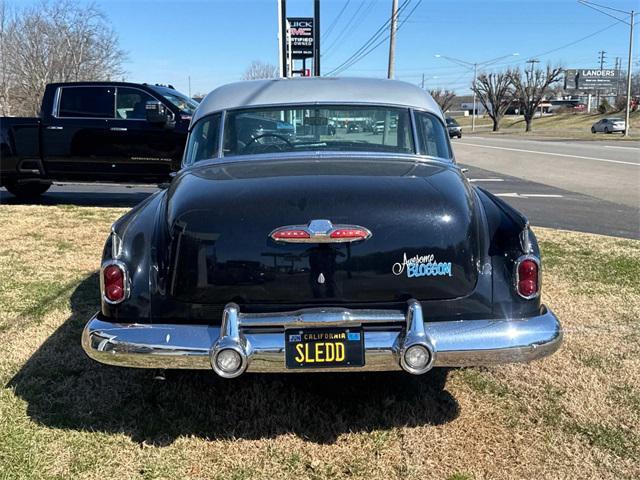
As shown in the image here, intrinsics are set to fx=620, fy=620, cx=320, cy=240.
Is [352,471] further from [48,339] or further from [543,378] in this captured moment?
[48,339]

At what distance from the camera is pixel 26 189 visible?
1089cm

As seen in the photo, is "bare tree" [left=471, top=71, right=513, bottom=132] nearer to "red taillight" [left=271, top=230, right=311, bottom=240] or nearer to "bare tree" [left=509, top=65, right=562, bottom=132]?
"bare tree" [left=509, top=65, right=562, bottom=132]

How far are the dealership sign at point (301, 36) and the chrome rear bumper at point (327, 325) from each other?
2687 cm

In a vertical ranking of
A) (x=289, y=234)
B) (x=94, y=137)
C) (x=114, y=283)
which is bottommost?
(x=114, y=283)

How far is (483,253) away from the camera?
10.0 feet

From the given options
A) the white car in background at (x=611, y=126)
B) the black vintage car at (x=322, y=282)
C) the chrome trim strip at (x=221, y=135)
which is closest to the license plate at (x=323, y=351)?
the black vintage car at (x=322, y=282)

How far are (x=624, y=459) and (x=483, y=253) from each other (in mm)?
1200

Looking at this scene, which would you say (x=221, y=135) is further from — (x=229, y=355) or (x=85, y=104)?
(x=85, y=104)

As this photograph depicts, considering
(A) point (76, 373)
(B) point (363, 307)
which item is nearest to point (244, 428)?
(B) point (363, 307)

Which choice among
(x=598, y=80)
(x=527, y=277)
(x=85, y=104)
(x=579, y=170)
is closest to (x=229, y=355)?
(x=527, y=277)

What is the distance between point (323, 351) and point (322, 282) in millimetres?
325

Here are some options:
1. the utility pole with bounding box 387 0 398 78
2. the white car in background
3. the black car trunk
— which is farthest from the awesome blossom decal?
the white car in background

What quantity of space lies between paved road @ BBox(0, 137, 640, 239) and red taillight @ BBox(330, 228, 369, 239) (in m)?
6.55

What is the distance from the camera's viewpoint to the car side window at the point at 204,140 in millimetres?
4141
